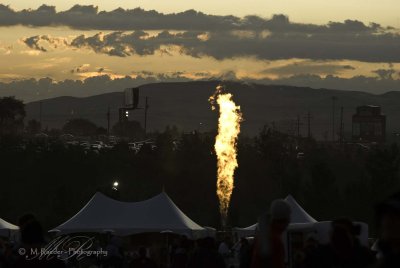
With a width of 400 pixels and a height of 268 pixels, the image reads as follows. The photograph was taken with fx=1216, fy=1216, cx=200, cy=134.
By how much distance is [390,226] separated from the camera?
223 inches

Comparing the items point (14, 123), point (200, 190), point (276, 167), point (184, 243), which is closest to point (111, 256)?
point (184, 243)

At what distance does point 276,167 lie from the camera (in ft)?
323

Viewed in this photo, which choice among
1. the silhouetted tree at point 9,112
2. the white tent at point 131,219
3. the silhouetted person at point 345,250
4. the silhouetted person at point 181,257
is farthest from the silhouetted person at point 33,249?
the silhouetted tree at point 9,112

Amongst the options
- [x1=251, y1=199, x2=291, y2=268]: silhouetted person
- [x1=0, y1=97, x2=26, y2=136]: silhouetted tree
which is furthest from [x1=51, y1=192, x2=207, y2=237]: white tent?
[x1=0, y1=97, x2=26, y2=136]: silhouetted tree

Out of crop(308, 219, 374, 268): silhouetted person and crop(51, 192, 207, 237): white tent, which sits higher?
crop(308, 219, 374, 268): silhouetted person

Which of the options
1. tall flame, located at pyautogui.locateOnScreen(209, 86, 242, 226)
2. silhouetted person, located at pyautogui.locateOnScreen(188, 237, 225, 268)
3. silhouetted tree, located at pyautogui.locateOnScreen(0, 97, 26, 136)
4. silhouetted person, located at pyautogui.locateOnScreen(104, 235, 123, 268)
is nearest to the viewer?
silhouetted person, located at pyautogui.locateOnScreen(188, 237, 225, 268)

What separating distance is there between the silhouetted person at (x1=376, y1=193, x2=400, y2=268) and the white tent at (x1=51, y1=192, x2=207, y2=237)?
31.0m

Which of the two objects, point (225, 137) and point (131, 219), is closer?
point (131, 219)

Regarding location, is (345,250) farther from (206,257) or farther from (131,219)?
(131,219)

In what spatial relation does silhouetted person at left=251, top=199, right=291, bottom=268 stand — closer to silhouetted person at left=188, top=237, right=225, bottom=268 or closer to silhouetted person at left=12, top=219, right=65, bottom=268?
silhouetted person at left=12, top=219, right=65, bottom=268

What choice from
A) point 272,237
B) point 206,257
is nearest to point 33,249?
point 272,237

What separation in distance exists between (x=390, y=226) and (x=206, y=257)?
1105 cm

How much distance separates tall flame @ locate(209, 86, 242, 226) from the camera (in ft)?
211

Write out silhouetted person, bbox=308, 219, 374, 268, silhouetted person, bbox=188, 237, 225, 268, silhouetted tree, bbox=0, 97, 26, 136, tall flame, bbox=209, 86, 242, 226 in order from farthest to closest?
1. silhouetted tree, bbox=0, 97, 26, 136
2. tall flame, bbox=209, 86, 242, 226
3. silhouetted person, bbox=188, 237, 225, 268
4. silhouetted person, bbox=308, 219, 374, 268
